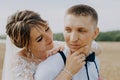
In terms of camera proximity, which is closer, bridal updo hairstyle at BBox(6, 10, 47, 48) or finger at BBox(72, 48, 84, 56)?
finger at BBox(72, 48, 84, 56)

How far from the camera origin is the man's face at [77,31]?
3123 millimetres

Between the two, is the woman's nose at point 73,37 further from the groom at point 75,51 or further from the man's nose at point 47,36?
the man's nose at point 47,36

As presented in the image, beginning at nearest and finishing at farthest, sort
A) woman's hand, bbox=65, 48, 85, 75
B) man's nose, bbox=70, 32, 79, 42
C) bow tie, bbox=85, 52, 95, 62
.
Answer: man's nose, bbox=70, 32, 79, 42
woman's hand, bbox=65, 48, 85, 75
bow tie, bbox=85, 52, 95, 62

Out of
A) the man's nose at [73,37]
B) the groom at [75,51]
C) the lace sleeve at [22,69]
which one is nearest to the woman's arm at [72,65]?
the groom at [75,51]

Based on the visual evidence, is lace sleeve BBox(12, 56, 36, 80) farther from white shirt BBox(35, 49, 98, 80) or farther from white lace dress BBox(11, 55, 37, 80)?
white shirt BBox(35, 49, 98, 80)

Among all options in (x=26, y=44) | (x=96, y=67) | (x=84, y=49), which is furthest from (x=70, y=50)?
(x=26, y=44)

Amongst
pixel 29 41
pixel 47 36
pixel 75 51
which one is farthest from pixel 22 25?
pixel 75 51

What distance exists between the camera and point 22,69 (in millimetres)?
3766

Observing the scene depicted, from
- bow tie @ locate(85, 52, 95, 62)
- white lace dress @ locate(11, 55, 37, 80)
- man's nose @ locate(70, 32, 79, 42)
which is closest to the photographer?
man's nose @ locate(70, 32, 79, 42)

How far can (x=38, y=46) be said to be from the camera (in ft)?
11.7

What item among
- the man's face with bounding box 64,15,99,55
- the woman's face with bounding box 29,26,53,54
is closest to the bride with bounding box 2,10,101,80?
the woman's face with bounding box 29,26,53,54

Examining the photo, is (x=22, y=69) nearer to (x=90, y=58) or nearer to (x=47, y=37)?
(x=47, y=37)

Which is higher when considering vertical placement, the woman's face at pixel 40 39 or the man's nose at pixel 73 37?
the man's nose at pixel 73 37

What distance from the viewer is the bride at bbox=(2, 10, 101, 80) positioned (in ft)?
11.6
